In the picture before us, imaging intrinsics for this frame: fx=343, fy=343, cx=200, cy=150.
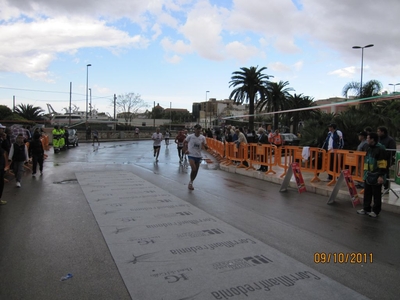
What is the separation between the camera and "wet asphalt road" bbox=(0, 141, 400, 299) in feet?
12.5

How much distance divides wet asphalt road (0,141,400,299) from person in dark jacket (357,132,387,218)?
0.29 metres

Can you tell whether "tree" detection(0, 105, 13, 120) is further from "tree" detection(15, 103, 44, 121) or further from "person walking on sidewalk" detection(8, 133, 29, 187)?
"person walking on sidewalk" detection(8, 133, 29, 187)

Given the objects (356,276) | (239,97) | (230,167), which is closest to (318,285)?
(356,276)

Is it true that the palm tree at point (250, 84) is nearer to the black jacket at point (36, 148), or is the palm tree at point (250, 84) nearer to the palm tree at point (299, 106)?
the palm tree at point (299, 106)

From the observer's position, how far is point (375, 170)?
22.3 feet

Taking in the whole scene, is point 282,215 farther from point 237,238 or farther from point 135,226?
point 135,226

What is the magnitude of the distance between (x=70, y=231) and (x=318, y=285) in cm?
396

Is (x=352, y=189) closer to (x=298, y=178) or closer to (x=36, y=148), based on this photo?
(x=298, y=178)

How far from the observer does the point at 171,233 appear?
18.4ft

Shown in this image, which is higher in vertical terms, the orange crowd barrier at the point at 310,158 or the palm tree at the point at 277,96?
the palm tree at the point at 277,96

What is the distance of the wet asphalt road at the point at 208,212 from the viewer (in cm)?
382
